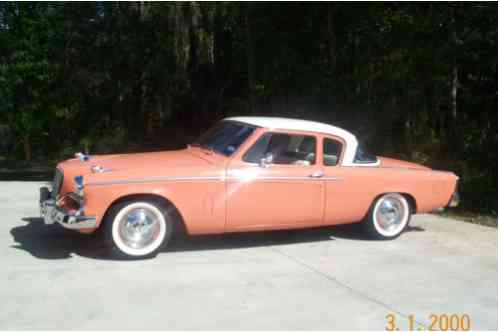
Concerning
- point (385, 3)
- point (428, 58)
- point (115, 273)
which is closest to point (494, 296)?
point (115, 273)

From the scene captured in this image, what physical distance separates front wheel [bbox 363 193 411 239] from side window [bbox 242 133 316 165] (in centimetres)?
119

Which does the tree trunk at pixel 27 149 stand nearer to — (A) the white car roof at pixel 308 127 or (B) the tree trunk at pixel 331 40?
(B) the tree trunk at pixel 331 40

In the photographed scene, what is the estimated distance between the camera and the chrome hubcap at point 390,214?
7299 millimetres

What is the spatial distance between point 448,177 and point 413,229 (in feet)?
3.15

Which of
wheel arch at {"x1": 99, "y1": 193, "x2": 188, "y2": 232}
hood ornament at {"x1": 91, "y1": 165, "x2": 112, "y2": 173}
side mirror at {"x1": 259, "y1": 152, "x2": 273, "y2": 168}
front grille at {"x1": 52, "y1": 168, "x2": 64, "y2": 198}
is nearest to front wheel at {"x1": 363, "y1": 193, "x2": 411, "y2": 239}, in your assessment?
side mirror at {"x1": 259, "y1": 152, "x2": 273, "y2": 168}

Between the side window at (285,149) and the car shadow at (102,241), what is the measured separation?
1.10 m

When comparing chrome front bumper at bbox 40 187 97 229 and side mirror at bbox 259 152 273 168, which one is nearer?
chrome front bumper at bbox 40 187 97 229

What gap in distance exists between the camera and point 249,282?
17.4 feet

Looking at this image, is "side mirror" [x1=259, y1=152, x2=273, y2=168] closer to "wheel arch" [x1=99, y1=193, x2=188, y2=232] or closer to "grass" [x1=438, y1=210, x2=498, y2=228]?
"wheel arch" [x1=99, y1=193, x2=188, y2=232]

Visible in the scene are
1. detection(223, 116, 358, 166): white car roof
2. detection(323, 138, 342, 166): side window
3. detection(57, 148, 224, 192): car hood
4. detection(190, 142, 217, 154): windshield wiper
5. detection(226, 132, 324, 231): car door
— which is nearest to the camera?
detection(57, 148, 224, 192): car hood

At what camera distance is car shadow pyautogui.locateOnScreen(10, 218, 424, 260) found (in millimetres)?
6155

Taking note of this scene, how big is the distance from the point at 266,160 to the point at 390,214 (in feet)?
6.76

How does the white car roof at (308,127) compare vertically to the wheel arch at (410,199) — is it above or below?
above

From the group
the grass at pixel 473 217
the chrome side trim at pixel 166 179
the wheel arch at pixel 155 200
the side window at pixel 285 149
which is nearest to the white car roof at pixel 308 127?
the side window at pixel 285 149
